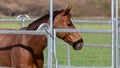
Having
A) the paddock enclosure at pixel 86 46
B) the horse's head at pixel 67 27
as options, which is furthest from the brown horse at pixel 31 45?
the paddock enclosure at pixel 86 46

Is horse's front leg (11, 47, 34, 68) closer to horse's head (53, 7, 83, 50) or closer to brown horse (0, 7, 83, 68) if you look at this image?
brown horse (0, 7, 83, 68)

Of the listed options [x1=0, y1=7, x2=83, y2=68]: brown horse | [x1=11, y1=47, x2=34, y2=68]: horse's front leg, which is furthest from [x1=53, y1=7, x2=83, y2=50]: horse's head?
[x1=11, y1=47, x2=34, y2=68]: horse's front leg

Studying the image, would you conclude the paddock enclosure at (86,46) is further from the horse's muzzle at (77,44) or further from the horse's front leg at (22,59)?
the horse's front leg at (22,59)

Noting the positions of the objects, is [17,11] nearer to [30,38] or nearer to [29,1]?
[29,1]

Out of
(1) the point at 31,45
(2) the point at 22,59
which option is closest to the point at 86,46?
A: (1) the point at 31,45

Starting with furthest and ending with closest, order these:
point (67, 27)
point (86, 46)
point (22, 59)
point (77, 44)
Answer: point (86, 46), point (67, 27), point (77, 44), point (22, 59)

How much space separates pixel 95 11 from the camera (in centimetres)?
3114

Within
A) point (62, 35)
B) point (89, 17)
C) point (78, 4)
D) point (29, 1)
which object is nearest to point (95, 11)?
point (89, 17)

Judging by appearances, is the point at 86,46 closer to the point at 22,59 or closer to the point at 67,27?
the point at 67,27

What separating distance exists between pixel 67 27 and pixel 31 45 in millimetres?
634

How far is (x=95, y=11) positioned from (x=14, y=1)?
8.35m

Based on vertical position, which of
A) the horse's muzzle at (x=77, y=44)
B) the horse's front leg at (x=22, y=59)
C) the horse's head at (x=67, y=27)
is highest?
the horse's head at (x=67, y=27)

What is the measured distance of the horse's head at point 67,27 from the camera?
7.01 metres

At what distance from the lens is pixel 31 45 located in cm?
707
